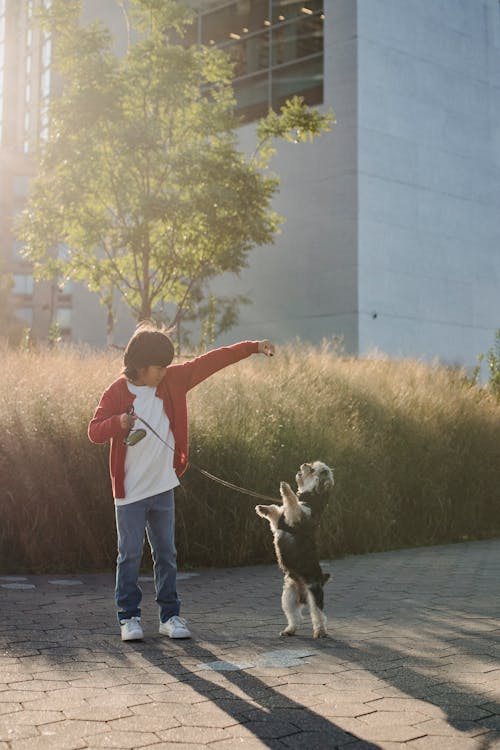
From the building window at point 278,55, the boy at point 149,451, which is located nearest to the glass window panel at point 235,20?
the building window at point 278,55

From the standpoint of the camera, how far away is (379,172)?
28469 mm

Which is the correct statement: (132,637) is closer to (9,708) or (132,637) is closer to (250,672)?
(250,672)

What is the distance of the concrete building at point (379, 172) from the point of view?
28.1 m

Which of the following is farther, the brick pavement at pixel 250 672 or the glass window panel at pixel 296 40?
the glass window panel at pixel 296 40

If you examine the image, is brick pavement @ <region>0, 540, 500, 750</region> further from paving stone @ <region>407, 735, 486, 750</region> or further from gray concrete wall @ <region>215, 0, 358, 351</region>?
gray concrete wall @ <region>215, 0, 358, 351</region>

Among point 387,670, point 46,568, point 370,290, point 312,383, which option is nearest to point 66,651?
point 387,670

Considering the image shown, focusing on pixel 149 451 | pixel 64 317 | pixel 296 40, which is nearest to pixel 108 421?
pixel 149 451

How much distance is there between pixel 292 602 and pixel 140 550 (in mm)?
834

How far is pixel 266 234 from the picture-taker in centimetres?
1819

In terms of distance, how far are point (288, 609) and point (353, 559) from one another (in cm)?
345

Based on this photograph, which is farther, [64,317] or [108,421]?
[64,317]

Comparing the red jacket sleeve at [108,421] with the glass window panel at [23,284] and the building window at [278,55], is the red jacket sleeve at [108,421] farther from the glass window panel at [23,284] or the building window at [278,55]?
the glass window panel at [23,284]

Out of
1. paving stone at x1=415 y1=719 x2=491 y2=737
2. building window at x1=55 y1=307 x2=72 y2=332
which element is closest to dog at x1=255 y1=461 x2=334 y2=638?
paving stone at x1=415 y1=719 x2=491 y2=737

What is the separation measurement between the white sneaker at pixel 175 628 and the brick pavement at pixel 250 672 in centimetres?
5
